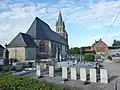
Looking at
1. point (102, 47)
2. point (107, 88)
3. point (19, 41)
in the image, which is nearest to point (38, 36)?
point (19, 41)

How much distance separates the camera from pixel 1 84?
1102 cm

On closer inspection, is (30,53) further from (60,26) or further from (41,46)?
(60,26)

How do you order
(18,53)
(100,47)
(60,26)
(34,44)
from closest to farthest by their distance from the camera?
(18,53), (34,44), (60,26), (100,47)

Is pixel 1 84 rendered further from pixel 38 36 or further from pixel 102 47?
pixel 102 47

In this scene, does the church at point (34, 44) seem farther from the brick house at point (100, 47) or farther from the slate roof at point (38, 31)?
the brick house at point (100, 47)

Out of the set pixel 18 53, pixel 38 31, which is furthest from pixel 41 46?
pixel 18 53

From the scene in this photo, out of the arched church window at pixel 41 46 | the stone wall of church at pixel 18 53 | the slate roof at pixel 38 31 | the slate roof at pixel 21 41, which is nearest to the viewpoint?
the stone wall of church at pixel 18 53

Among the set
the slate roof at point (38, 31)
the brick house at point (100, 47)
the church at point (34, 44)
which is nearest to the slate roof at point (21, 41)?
the church at point (34, 44)

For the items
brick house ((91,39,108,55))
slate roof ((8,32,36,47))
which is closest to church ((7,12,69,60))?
slate roof ((8,32,36,47))

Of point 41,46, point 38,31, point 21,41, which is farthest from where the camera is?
point 38,31

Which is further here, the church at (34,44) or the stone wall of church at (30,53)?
the stone wall of church at (30,53)

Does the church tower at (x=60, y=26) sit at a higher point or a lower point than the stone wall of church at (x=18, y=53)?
higher

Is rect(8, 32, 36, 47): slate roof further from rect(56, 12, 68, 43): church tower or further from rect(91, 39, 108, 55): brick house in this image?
rect(91, 39, 108, 55): brick house

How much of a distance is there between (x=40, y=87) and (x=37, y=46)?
50.4 metres
